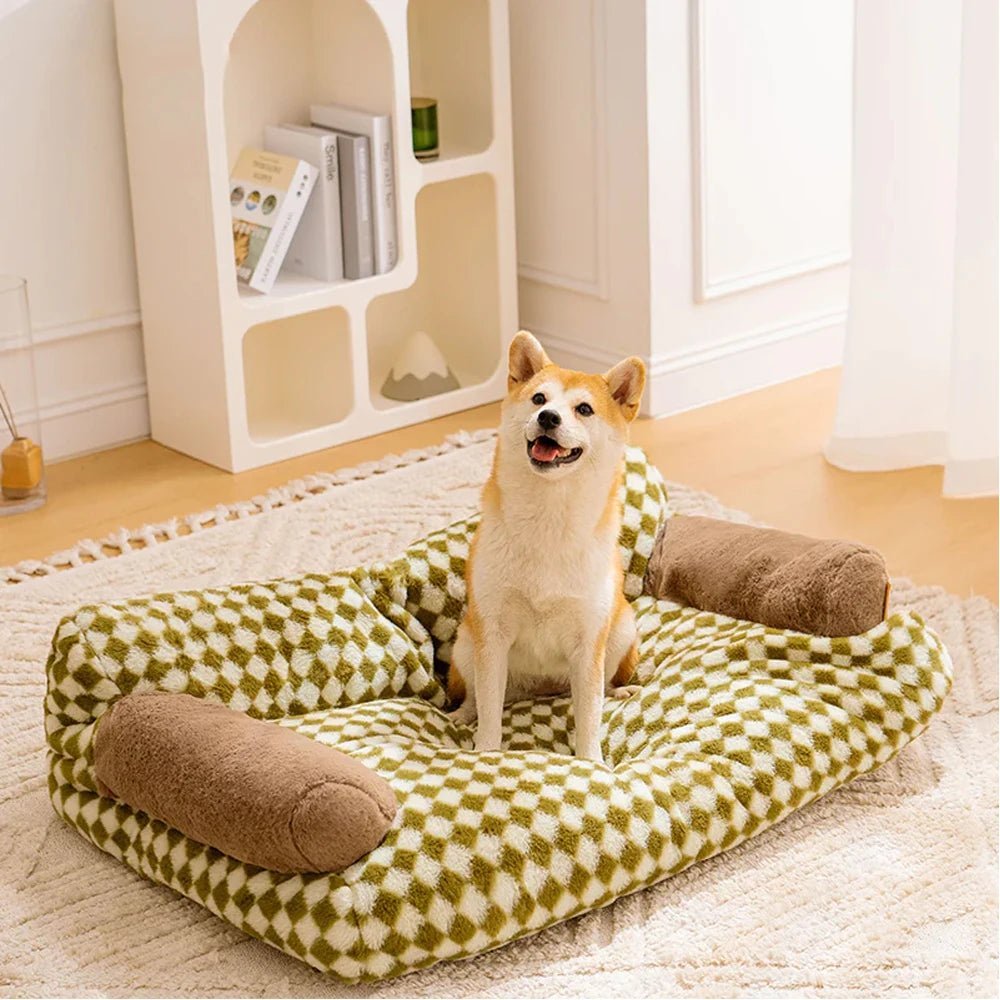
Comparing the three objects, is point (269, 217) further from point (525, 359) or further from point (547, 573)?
point (547, 573)

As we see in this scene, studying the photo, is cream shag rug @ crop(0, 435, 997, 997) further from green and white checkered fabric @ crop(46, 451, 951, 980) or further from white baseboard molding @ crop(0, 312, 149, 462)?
white baseboard molding @ crop(0, 312, 149, 462)

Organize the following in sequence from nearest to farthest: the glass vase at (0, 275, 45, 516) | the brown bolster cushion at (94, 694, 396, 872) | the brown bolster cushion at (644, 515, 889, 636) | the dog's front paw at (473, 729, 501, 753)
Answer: the brown bolster cushion at (94, 694, 396, 872)
the dog's front paw at (473, 729, 501, 753)
the brown bolster cushion at (644, 515, 889, 636)
the glass vase at (0, 275, 45, 516)

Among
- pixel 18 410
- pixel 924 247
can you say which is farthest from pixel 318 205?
pixel 924 247

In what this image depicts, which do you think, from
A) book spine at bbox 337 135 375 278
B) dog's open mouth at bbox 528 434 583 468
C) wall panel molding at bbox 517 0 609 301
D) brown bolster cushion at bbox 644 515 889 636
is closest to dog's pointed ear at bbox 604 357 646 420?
dog's open mouth at bbox 528 434 583 468

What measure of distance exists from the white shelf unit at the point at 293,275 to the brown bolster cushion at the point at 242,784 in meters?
1.35

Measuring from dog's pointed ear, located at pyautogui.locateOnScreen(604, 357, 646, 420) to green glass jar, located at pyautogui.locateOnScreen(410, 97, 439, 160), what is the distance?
1534 mm

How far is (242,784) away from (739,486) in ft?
5.11

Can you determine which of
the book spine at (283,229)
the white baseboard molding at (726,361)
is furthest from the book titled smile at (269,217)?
the white baseboard molding at (726,361)

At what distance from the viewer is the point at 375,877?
1.71m

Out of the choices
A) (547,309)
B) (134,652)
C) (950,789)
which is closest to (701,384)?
(547,309)

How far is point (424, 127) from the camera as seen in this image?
3371 millimetres

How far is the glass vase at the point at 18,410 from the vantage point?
3.02 meters

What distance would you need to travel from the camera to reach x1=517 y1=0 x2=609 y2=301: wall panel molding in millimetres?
3305

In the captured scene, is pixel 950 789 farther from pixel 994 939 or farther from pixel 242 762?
pixel 242 762
